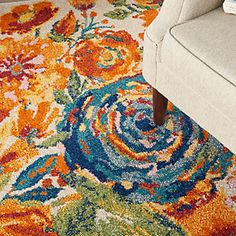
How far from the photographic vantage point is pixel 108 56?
1.70 m

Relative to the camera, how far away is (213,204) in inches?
50.0

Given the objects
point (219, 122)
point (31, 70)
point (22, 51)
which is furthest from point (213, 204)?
point (22, 51)

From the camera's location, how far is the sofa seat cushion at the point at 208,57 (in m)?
1.07

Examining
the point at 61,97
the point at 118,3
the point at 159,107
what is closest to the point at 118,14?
the point at 118,3

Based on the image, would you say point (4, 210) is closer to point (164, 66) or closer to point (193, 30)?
point (164, 66)

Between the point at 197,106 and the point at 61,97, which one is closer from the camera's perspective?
the point at 197,106

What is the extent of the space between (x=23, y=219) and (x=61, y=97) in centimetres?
47

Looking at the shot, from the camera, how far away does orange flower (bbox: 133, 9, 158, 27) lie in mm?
1819

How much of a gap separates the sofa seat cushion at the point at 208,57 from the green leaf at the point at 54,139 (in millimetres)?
445

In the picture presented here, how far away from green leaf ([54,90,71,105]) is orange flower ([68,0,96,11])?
0.49 metres

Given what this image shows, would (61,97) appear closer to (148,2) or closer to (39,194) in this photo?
(39,194)

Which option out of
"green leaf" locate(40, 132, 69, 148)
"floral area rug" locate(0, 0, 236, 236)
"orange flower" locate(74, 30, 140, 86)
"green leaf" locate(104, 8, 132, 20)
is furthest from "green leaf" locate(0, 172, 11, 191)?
"green leaf" locate(104, 8, 132, 20)

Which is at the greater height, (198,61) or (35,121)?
(198,61)

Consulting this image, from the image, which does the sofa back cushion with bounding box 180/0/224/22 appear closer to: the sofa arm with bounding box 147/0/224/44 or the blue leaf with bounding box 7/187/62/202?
the sofa arm with bounding box 147/0/224/44
